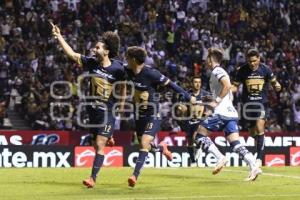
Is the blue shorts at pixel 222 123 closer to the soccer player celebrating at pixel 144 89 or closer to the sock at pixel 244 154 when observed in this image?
the sock at pixel 244 154

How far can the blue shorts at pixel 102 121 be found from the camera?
13930mm

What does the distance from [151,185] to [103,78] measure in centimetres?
229

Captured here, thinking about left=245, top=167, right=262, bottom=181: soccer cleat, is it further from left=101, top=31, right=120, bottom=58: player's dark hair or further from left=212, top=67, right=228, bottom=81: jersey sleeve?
left=101, top=31, right=120, bottom=58: player's dark hair

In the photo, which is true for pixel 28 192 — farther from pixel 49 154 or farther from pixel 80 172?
pixel 49 154

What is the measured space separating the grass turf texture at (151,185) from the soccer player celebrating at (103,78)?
3.39 feet

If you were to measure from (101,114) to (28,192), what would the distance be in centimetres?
208

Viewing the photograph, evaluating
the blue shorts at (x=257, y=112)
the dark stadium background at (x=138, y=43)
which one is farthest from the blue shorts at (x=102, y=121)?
the dark stadium background at (x=138, y=43)

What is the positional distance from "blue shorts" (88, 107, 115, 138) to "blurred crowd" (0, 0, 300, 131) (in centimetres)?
1261

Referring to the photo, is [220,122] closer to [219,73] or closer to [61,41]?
[219,73]

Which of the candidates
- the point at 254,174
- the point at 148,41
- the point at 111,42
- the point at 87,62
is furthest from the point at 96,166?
the point at 148,41

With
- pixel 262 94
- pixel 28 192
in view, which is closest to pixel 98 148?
pixel 28 192

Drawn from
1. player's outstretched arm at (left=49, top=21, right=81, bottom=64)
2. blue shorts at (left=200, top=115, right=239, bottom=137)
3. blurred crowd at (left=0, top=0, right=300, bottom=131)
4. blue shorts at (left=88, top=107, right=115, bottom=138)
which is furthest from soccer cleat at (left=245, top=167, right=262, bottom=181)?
blurred crowd at (left=0, top=0, right=300, bottom=131)

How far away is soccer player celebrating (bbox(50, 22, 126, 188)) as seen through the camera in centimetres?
1394

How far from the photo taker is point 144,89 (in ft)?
46.5
